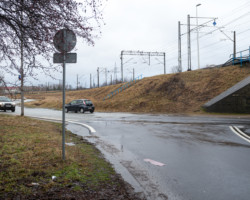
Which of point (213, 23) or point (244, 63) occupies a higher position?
point (213, 23)

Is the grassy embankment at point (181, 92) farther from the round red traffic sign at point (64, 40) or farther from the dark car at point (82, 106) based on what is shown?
the round red traffic sign at point (64, 40)

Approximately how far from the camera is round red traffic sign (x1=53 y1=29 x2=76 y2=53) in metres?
5.00

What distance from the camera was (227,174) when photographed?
478cm

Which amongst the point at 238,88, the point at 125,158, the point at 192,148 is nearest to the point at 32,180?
the point at 125,158

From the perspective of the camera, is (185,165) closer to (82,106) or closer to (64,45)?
(64,45)

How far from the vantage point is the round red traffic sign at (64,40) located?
5.00 m

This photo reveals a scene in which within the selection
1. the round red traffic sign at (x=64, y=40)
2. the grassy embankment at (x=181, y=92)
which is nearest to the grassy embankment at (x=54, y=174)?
the round red traffic sign at (x=64, y=40)

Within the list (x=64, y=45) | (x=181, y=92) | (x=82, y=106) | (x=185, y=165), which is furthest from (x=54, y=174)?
(x=181, y=92)

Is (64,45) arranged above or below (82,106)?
above

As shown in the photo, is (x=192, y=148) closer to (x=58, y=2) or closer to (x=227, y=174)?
(x=227, y=174)

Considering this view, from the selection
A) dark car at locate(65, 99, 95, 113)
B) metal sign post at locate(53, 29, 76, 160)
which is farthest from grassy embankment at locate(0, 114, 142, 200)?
dark car at locate(65, 99, 95, 113)

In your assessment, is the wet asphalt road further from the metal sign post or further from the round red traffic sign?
the round red traffic sign

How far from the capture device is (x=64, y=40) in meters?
5.04

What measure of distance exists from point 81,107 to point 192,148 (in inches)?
832
